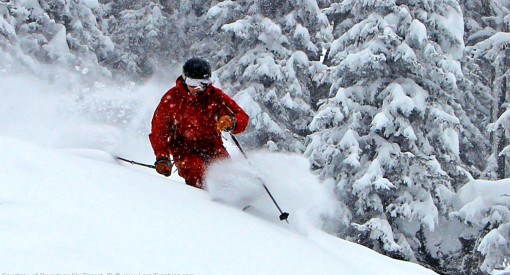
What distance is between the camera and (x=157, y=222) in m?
3.87

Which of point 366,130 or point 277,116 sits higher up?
point 277,116

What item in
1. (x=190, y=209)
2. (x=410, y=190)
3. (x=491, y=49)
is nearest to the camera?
(x=190, y=209)

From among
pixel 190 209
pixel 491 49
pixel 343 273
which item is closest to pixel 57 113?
pixel 190 209

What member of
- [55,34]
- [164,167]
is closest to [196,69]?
[164,167]

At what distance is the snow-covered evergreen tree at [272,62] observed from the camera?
16234 millimetres

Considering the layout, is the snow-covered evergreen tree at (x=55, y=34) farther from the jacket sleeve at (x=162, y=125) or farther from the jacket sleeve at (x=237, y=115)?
the jacket sleeve at (x=237, y=115)

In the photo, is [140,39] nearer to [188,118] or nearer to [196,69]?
[188,118]

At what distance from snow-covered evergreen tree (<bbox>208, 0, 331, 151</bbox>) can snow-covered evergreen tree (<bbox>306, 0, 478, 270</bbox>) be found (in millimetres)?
2658

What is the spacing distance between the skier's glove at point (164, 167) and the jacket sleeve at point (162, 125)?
20 centimetres

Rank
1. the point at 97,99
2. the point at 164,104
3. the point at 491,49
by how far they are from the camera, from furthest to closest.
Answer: the point at 97,99 < the point at 491,49 < the point at 164,104

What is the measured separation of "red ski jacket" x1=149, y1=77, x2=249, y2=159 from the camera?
23.1 ft

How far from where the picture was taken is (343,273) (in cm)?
427

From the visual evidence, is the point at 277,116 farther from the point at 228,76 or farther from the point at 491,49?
the point at 491,49

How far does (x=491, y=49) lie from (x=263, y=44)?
21.8ft
